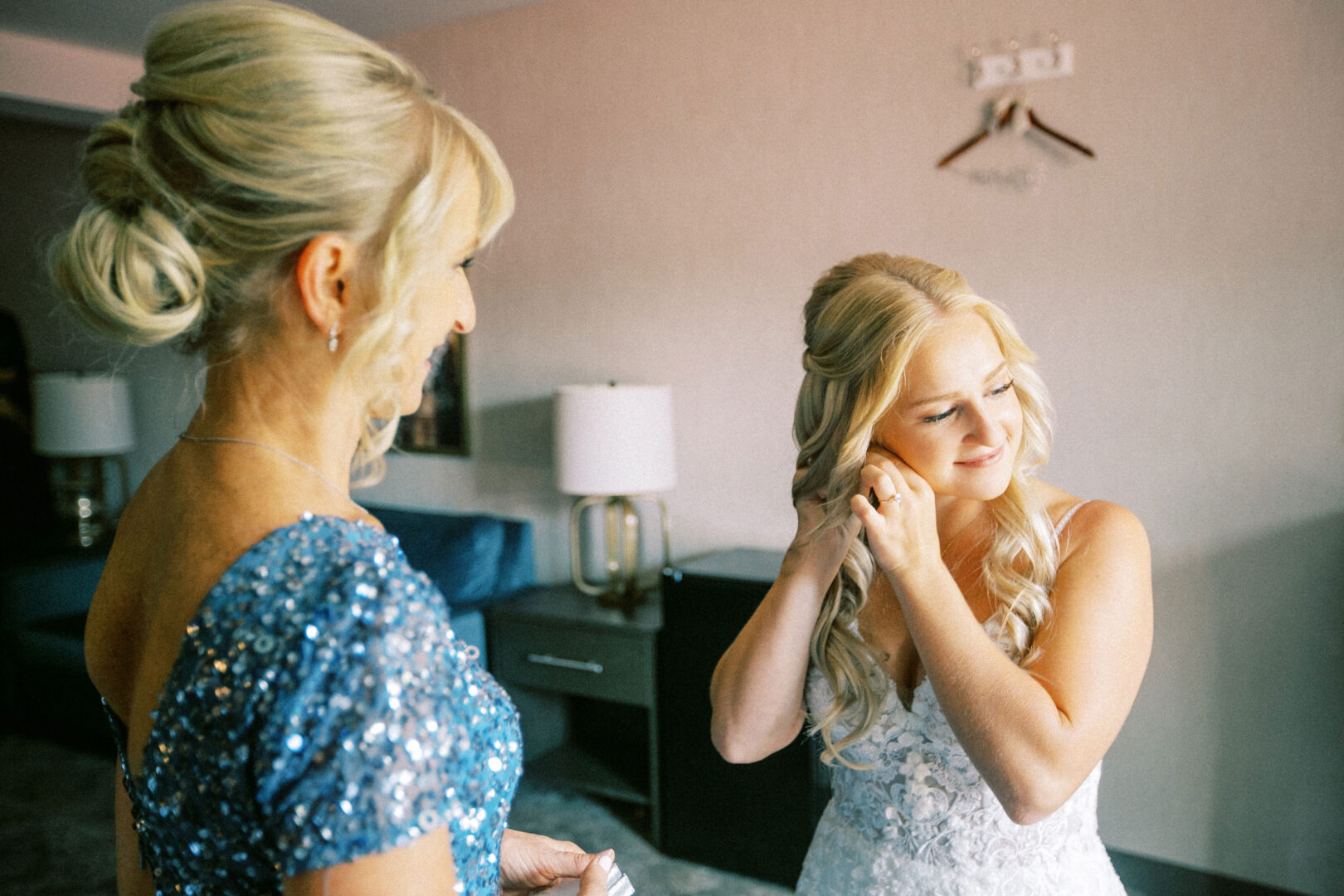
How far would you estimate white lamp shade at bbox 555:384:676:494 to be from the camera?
2977mm

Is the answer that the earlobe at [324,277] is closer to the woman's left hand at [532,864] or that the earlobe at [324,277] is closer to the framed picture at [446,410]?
the woman's left hand at [532,864]

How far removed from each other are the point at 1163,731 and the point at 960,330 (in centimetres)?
186

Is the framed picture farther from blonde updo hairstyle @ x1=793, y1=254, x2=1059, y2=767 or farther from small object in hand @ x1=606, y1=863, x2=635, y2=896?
small object in hand @ x1=606, y1=863, x2=635, y2=896

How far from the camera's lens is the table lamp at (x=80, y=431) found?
4527mm

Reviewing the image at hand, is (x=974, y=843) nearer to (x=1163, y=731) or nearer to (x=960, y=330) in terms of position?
(x=960, y=330)

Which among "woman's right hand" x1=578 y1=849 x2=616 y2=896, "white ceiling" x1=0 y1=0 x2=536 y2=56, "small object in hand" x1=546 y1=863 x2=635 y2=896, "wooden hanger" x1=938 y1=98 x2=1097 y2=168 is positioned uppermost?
"white ceiling" x1=0 y1=0 x2=536 y2=56

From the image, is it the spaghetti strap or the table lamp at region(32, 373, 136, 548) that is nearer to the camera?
the spaghetti strap

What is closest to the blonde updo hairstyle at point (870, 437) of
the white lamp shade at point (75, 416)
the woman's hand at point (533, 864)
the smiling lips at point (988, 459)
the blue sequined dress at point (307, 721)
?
the smiling lips at point (988, 459)

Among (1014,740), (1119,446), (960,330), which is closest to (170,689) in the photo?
(1014,740)

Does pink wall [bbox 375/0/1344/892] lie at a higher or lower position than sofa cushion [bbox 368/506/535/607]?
higher

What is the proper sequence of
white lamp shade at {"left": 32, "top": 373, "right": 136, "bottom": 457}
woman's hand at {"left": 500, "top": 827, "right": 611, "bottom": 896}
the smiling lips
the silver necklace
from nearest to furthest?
the silver necklace < woman's hand at {"left": 500, "top": 827, "right": 611, "bottom": 896} < the smiling lips < white lamp shade at {"left": 32, "top": 373, "right": 136, "bottom": 457}

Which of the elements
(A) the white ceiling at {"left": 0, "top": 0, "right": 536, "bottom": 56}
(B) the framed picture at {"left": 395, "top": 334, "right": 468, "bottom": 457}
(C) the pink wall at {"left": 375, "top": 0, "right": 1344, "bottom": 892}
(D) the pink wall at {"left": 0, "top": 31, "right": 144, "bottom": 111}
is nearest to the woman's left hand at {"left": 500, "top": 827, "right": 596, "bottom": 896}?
(C) the pink wall at {"left": 375, "top": 0, "right": 1344, "bottom": 892}

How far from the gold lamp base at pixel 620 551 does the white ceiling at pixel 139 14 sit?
195cm

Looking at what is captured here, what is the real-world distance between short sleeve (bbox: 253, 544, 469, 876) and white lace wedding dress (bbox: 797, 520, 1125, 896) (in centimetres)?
86
